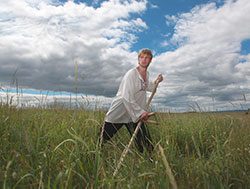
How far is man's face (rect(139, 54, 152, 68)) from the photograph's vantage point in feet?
13.2

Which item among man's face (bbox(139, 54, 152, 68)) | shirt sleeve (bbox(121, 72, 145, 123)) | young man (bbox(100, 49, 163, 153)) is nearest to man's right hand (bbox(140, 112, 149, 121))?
shirt sleeve (bbox(121, 72, 145, 123))

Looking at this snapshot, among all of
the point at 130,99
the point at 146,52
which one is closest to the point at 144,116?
the point at 130,99

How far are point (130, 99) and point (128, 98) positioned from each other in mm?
43

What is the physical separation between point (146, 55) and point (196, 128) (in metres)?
2.23

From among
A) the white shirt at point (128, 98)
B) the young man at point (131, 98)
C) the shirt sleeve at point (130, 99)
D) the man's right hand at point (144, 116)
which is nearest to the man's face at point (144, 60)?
the young man at point (131, 98)

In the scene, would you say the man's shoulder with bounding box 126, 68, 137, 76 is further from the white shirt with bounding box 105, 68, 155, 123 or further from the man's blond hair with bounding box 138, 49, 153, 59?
the man's blond hair with bounding box 138, 49, 153, 59

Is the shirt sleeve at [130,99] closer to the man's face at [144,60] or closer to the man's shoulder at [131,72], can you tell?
the man's shoulder at [131,72]

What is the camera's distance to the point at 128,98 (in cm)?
360

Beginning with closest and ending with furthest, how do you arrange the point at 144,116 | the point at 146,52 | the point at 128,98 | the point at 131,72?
the point at 144,116 < the point at 128,98 < the point at 131,72 < the point at 146,52

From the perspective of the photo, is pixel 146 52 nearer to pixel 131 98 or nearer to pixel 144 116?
pixel 131 98

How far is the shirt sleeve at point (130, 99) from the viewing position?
11.5 feet

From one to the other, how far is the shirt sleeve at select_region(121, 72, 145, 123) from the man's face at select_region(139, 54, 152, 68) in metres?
0.47

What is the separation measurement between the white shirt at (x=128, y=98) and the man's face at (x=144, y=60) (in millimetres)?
222

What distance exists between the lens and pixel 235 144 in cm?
333
